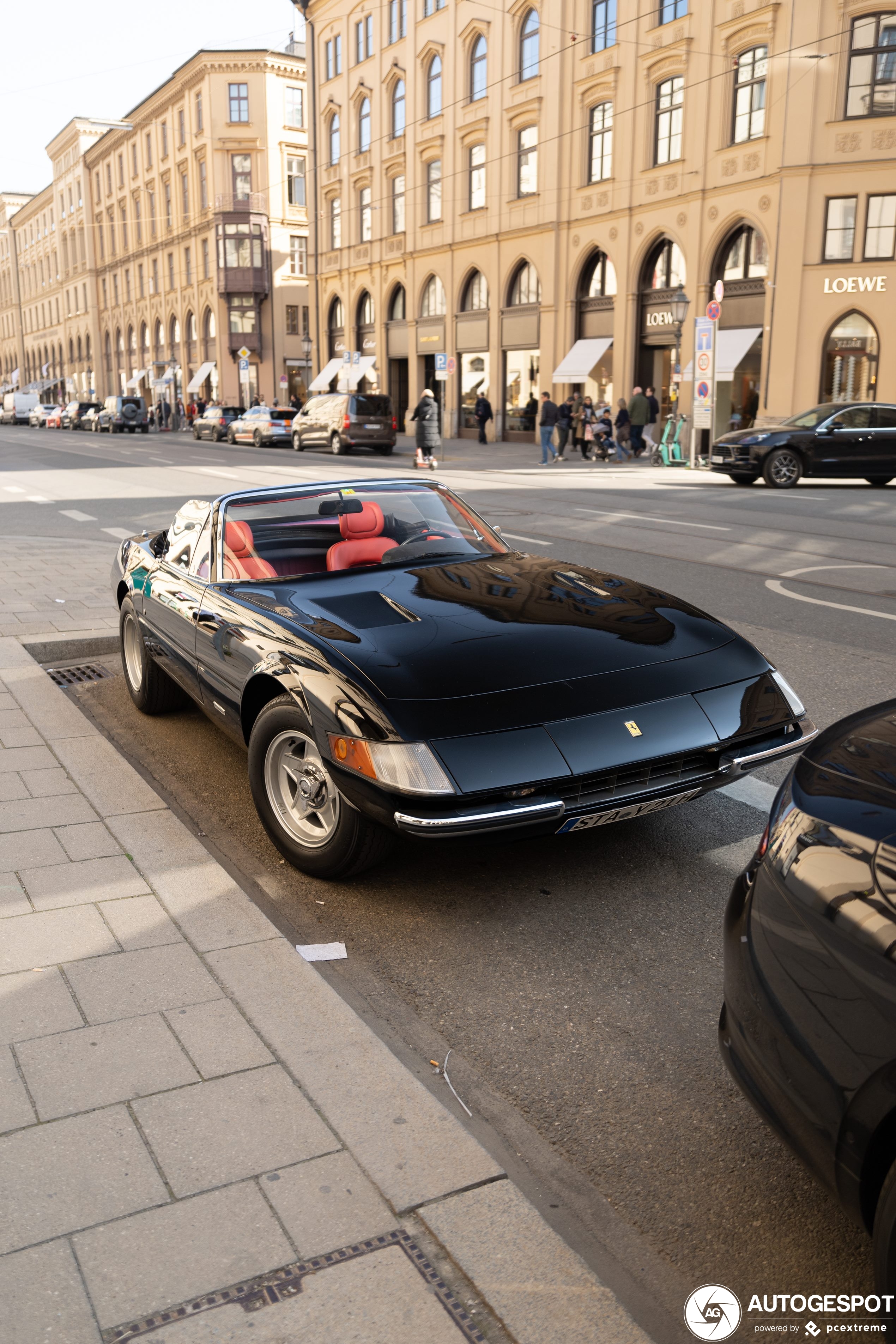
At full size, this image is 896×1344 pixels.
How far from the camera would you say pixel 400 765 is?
11.5ft

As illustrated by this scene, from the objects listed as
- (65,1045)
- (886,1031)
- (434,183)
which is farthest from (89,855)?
(434,183)

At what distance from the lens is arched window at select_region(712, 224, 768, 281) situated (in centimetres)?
2974

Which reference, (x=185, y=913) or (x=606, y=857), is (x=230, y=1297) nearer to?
(x=185, y=913)

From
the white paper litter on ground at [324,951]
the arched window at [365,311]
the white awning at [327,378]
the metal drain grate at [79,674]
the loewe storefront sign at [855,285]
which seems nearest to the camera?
the white paper litter on ground at [324,951]

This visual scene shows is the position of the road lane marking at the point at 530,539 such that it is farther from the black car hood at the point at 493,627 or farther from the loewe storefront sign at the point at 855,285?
the loewe storefront sign at the point at 855,285

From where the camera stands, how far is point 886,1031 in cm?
185

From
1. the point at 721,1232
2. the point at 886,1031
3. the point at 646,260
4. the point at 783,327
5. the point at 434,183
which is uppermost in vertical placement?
the point at 434,183

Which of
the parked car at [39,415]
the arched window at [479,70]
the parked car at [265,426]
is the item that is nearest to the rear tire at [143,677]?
the parked car at [265,426]

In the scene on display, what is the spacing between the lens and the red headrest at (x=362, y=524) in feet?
17.0

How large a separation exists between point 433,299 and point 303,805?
43215 millimetres

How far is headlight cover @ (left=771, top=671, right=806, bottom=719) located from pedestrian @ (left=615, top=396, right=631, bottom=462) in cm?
2760

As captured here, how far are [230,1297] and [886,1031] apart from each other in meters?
1.26

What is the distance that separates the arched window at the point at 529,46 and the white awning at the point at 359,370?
46.4ft

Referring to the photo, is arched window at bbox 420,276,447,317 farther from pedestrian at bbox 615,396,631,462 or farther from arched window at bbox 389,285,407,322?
pedestrian at bbox 615,396,631,462
